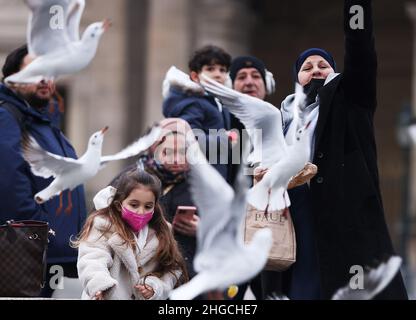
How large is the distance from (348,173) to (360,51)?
490mm

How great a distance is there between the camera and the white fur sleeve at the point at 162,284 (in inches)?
194

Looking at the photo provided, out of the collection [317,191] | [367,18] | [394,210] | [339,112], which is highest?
[367,18]

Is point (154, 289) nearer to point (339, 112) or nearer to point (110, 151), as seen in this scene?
point (339, 112)

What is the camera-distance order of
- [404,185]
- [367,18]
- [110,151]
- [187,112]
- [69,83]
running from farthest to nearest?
[69,83]
[110,151]
[404,185]
[187,112]
[367,18]

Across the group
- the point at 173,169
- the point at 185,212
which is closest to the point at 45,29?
the point at 173,169

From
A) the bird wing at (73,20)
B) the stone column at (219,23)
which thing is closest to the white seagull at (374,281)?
the bird wing at (73,20)

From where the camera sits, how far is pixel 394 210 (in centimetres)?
1861

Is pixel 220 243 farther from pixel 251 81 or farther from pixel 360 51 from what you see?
pixel 251 81

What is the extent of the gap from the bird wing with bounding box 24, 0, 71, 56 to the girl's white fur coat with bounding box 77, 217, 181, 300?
1.08m

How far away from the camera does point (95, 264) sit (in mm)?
4891

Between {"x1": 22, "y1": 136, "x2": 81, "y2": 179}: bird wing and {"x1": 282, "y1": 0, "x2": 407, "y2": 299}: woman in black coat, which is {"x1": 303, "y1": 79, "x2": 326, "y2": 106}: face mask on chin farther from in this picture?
{"x1": 22, "y1": 136, "x2": 81, "y2": 179}: bird wing

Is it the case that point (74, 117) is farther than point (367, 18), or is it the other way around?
point (74, 117)

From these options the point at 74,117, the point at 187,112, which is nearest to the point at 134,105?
the point at 74,117

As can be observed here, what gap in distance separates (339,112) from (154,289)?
1.03 m
